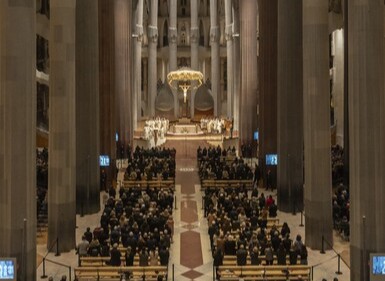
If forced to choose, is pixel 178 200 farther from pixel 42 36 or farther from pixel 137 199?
pixel 42 36

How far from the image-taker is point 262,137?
3275cm

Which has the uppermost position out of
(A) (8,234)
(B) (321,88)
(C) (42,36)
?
(C) (42,36)

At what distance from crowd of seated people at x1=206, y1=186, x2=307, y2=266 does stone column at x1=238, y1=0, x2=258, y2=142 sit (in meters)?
19.7

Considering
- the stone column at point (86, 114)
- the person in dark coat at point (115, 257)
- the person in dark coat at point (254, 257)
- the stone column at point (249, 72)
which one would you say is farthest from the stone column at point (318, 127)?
the stone column at point (249, 72)

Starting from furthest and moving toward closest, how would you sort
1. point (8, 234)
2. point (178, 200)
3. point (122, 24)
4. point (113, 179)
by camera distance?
point (122, 24) < point (113, 179) < point (178, 200) < point (8, 234)

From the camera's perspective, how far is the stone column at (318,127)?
19.9 meters

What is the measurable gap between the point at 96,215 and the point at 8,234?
11.0m

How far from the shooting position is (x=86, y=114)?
25594 millimetres

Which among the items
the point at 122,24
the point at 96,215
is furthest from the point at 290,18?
the point at 122,24

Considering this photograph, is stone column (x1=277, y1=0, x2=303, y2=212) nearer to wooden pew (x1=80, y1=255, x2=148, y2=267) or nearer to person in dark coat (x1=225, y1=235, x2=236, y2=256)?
person in dark coat (x1=225, y1=235, x2=236, y2=256)

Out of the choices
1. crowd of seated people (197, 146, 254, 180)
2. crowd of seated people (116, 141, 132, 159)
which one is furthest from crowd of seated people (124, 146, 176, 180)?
crowd of seated people (116, 141, 132, 159)

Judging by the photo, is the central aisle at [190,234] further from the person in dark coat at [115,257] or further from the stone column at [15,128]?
the stone column at [15,128]

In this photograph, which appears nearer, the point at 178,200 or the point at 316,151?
the point at 316,151

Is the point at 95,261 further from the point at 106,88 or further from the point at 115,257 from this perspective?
the point at 106,88
